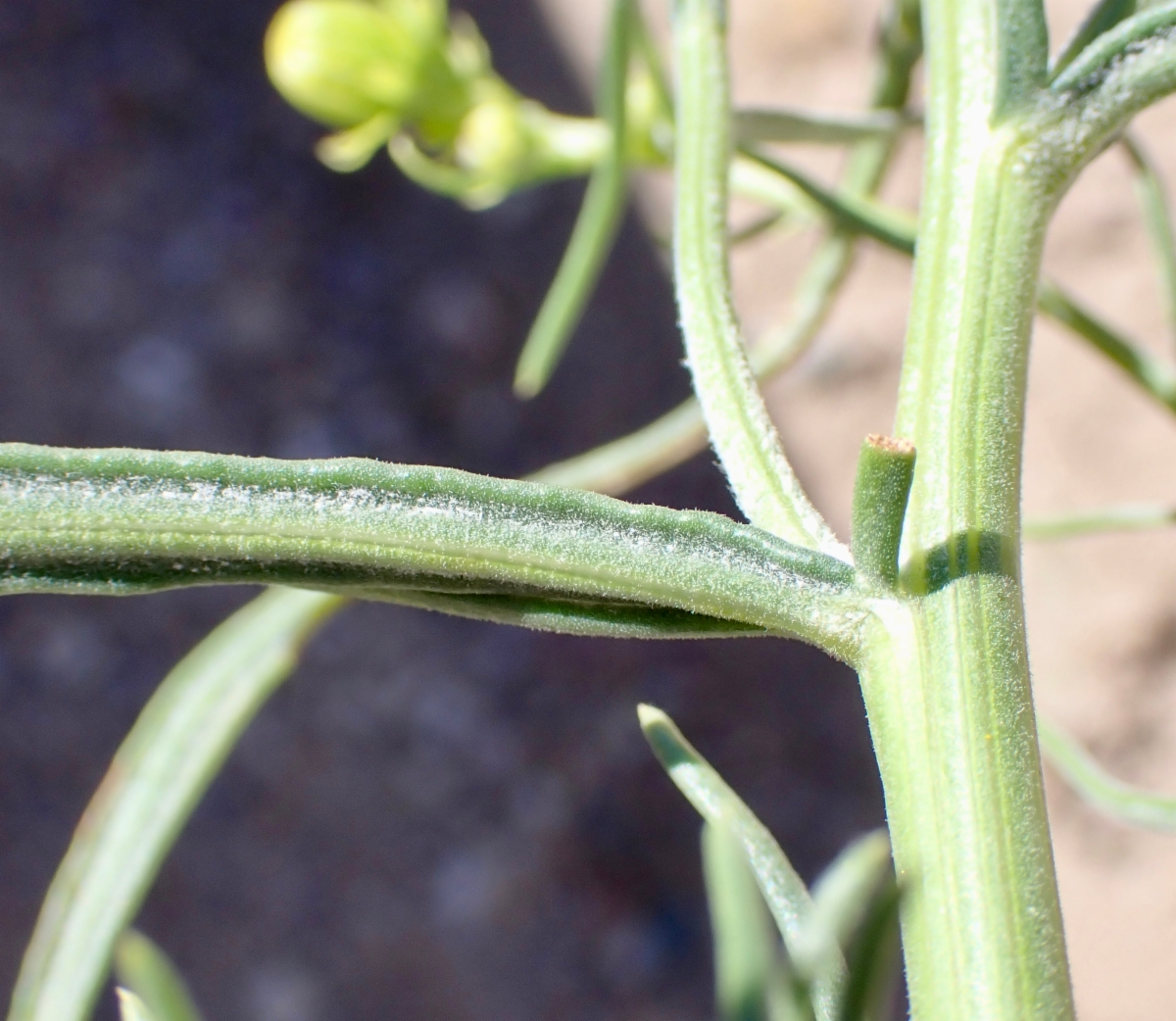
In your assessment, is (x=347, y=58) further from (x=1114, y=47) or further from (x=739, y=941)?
(x=739, y=941)

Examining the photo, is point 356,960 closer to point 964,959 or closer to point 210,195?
point 210,195

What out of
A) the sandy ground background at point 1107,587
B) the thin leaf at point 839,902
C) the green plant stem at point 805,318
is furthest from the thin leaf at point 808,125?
the sandy ground background at point 1107,587

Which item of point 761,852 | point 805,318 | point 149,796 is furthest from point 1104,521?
point 149,796

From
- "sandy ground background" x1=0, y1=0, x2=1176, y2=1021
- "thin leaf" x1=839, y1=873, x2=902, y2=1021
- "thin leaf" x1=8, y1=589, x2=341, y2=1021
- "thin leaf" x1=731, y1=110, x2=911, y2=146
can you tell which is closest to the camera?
"thin leaf" x1=839, y1=873, x2=902, y2=1021

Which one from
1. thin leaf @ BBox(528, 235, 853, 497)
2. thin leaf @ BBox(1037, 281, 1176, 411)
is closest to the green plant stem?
thin leaf @ BBox(528, 235, 853, 497)

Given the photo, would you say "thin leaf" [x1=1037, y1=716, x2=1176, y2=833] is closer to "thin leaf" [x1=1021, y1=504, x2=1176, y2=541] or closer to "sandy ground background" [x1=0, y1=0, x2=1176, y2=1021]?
"thin leaf" [x1=1021, y1=504, x2=1176, y2=541]

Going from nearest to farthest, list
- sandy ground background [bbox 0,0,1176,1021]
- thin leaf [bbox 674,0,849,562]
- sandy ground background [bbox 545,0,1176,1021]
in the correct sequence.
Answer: thin leaf [bbox 674,0,849,562] < sandy ground background [bbox 545,0,1176,1021] < sandy ground background [bbox 0,0,1176,1021]

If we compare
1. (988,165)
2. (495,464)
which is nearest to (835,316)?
(495,464)
